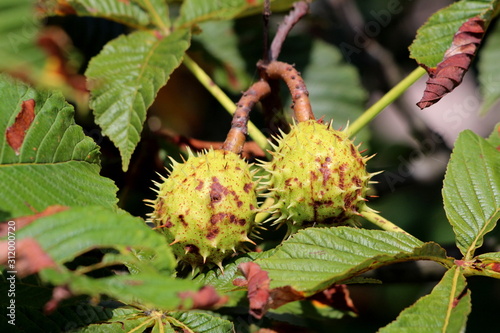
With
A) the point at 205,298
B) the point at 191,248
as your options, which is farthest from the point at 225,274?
the point at 205,298

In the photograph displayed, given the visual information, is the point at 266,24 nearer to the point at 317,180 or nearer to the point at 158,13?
the point at 158,13

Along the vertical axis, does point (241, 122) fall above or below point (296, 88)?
below

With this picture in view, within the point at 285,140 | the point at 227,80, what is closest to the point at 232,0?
the point at 227,80

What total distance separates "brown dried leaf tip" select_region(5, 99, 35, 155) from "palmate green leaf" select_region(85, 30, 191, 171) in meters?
0.27

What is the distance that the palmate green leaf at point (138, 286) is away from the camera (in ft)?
2.77

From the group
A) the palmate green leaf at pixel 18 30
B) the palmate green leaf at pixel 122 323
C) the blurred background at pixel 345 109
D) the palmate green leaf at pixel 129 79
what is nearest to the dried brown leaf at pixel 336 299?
the blurred background at pixel 345 109

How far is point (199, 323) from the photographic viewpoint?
4.44ft

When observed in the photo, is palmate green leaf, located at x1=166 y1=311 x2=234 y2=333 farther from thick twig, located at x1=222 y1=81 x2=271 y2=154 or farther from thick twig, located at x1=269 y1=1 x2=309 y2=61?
thick twig, located at x1=269 y1=1 x2=309 y2=61

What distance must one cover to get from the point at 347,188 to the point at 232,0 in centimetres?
93

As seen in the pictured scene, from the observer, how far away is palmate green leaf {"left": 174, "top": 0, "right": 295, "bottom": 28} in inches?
76.4

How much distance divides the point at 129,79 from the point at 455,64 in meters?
0.93

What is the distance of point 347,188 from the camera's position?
1.39 meters

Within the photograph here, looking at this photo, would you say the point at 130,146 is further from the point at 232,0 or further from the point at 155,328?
the point at 232,0

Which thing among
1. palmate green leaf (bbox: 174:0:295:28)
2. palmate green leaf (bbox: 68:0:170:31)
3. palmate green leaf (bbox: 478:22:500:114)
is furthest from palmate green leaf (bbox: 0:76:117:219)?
palmate green leaf (bbox: 478:22:500:114)
